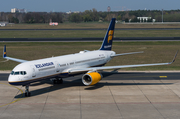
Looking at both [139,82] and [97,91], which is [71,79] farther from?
[139,82]

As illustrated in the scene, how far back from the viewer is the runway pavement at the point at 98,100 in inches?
998

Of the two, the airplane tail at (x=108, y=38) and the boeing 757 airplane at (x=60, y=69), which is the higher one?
the airplane tail at (x=108, y=38)

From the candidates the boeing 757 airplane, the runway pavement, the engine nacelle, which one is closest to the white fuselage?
the boeing 757 airplane

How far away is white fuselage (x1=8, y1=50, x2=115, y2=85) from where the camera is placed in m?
30.0

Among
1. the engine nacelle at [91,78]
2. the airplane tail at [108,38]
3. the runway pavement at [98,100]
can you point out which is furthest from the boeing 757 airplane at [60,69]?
the runway pavement at [98,100]

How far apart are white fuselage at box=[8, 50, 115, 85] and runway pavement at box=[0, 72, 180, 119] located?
7.34 feet

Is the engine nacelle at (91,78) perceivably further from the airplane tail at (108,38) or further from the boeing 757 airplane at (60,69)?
the airplane tail at (108,38)

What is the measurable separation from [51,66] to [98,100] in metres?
7.81

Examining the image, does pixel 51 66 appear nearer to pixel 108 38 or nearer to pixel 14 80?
pixel 14 80

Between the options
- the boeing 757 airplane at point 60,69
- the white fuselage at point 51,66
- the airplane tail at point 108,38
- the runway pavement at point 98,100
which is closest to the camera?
the runway pavement at point 98,100

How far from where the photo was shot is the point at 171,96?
102ft

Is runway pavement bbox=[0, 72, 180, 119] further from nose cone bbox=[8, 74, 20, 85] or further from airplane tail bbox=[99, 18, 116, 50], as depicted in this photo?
airplane tail bbox=[99, 18, 116, 50]

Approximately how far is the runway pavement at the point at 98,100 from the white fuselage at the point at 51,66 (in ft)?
7.34

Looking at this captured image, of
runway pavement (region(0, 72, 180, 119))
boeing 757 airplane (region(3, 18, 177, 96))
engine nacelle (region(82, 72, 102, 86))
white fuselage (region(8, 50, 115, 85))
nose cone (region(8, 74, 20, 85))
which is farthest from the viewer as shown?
engine nacelle (region(82, 72, 102, 86))
